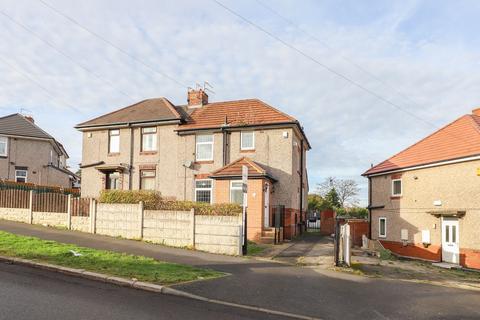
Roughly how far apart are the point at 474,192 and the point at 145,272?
1664 cm

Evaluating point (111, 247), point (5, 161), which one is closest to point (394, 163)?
point (111, 247)

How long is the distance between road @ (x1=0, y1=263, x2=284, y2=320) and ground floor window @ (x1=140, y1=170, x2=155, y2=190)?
17.9m

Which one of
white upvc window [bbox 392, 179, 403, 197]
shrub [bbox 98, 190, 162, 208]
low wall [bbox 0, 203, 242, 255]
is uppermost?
white upvc window [bbox 392, 179, 403, 197]

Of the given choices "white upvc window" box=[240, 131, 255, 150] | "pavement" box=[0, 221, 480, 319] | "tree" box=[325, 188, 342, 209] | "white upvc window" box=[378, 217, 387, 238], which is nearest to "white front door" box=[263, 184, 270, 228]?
"white upvc window" box=[240, 131, 255, 150]

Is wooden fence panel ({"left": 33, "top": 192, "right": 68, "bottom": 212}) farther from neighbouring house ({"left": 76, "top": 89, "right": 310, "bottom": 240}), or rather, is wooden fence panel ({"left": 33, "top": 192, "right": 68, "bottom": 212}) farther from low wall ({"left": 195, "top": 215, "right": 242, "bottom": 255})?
low wall ({"left": 195, "top": 215, "right": 242, "bottom": 255})

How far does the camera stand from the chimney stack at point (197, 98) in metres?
29.5

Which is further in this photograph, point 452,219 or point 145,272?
point 452,219

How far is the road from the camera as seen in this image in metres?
6.89

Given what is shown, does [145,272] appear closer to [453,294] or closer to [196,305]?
[196,305]

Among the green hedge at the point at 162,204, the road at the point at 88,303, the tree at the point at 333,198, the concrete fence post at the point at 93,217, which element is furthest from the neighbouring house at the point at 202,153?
the tree at the point at 333,198

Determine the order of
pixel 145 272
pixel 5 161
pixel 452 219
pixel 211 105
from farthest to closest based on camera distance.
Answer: pixel 5 161 < pixel 211 105 < pixel 452 219 < pixel 145 272

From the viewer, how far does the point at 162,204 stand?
689 inches

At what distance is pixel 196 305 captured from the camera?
8.12 metres

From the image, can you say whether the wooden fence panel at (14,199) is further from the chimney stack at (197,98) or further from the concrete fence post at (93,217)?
the chimney stack at (197,98)
